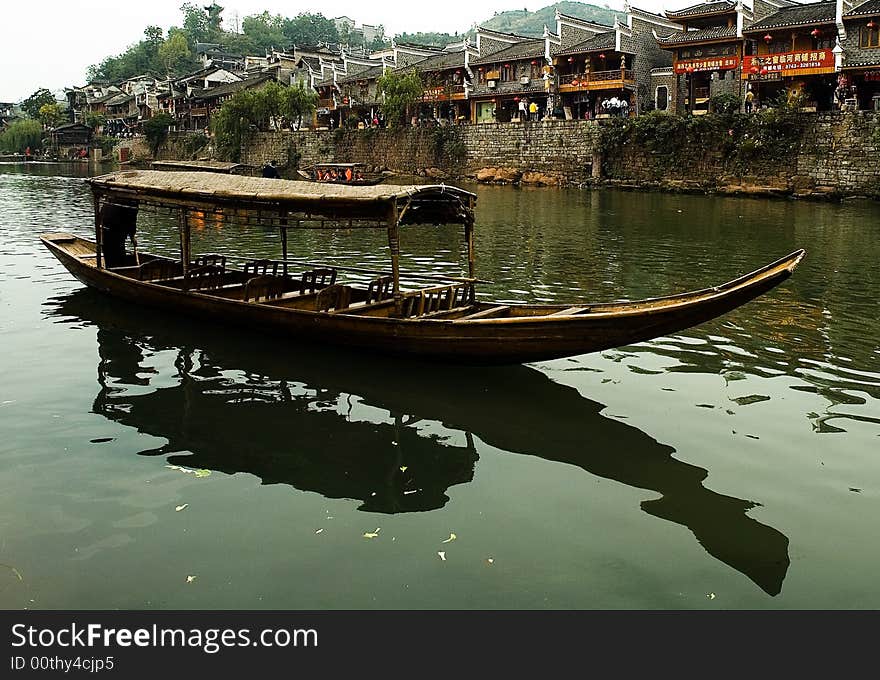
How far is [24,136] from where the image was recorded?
82.4 meters

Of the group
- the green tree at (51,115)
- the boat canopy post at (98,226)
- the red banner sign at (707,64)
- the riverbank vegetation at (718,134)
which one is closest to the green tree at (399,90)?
the riverbank vegetation at (718,134)

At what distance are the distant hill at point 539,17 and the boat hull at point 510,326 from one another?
146471 mm

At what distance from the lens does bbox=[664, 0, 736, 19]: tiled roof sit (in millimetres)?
37938

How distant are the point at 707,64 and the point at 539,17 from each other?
134124mm

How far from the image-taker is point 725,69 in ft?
123

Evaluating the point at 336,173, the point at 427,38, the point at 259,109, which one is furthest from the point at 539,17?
the point at 336,173

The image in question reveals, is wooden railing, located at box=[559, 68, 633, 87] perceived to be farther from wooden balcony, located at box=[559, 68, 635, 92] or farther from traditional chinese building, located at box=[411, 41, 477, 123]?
traditional chinese building, located at box=[411, 41, 477, 123]

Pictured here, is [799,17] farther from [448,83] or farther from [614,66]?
[448,83]

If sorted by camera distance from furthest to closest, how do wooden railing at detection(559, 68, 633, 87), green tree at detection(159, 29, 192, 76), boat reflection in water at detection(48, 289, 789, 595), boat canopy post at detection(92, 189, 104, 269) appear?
1. green tree at detection(159, 29, 192, 76)
2. wooden railing at detection(559, 68, 633, 87)
3. boat canopy post at detection(92, 189, 104, 269)
4. boat reflection in water at detection(48, 289, 789, 595)

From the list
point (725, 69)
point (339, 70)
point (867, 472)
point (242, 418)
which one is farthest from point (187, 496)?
point (339, 70)

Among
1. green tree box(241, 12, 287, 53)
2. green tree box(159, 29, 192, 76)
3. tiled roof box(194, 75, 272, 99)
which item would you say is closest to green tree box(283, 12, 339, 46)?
green tree box(241, 12, 287, 53)

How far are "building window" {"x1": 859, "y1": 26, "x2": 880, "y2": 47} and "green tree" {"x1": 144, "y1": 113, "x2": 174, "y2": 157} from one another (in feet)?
180
